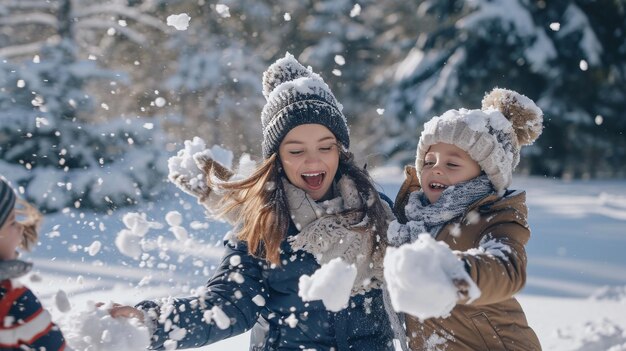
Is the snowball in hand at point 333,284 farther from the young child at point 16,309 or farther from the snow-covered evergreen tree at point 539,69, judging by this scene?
the snow-covered evergreen tree at point 539,69

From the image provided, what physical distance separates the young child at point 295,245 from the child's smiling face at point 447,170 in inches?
9.1

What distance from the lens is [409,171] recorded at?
2979mm

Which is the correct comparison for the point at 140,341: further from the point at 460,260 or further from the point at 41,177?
the point at 41,177

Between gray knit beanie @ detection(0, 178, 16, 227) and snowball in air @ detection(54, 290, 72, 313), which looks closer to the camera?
gray knit beanie @ detection(0, 178, 16, 227)

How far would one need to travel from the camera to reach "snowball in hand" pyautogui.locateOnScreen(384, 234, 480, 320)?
166 cm

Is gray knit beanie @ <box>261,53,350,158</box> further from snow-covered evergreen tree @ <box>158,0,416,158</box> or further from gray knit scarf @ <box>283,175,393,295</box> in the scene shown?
snow-covered evergreen tree @ <box>158,0,416,158</box>

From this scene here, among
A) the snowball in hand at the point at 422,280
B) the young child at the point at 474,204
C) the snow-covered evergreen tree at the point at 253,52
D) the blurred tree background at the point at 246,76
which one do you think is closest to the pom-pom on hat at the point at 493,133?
the young child at the point at 474,204

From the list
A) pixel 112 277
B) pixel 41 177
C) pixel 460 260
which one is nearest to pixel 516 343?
pixel 460 260

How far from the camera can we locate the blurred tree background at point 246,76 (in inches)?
363

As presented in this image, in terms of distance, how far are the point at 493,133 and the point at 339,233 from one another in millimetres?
739

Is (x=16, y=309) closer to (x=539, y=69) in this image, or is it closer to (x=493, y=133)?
(x=493, y=133)

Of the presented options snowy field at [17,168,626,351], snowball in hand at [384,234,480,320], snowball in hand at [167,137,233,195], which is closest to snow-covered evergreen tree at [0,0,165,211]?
snowy field at [17,168,626,351]

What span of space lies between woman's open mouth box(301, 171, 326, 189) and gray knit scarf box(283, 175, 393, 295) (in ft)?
0.18

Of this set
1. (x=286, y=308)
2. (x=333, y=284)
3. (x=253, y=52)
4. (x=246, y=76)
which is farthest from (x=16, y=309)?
(x=253, y=52)
